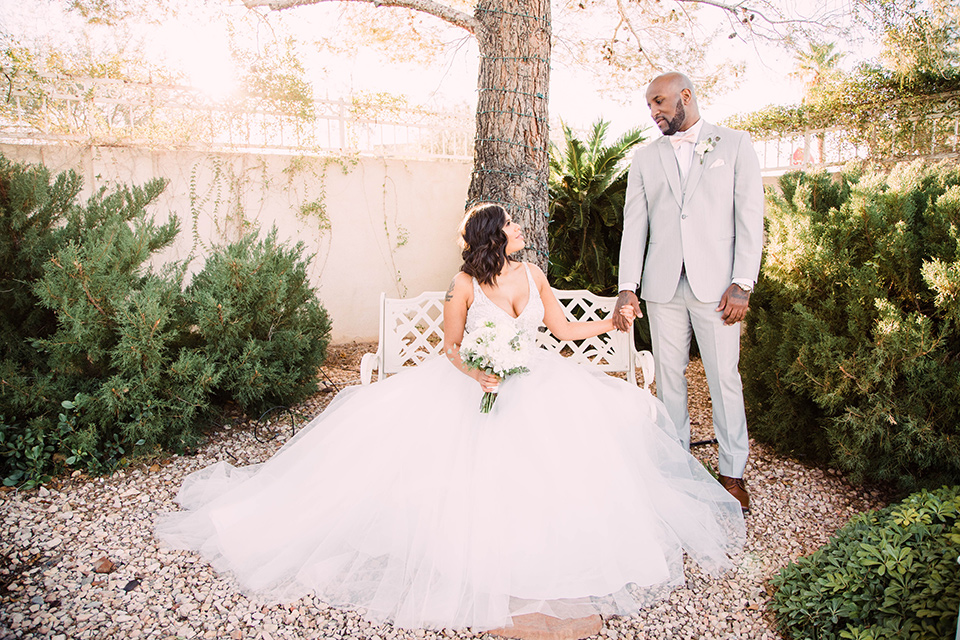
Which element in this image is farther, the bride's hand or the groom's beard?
the groom's beard

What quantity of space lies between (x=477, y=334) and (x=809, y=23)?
5.15 m

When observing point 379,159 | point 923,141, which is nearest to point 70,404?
point 379,159

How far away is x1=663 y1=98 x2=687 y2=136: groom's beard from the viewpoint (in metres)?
3.01

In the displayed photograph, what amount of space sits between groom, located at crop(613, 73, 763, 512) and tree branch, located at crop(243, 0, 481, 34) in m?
1.89

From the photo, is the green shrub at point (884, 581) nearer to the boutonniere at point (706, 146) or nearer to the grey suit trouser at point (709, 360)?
the grey suit trouser at point (709, 360)

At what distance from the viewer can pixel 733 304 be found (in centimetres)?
294

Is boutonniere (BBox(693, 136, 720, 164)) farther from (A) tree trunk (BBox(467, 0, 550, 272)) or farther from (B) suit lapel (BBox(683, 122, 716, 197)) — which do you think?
(A) tree trunk (BBox(467, 0, 550, 272))

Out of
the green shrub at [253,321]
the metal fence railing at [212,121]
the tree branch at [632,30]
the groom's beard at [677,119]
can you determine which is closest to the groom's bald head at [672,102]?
the groom's beard at [677,119]

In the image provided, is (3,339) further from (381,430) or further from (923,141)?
(923,141)

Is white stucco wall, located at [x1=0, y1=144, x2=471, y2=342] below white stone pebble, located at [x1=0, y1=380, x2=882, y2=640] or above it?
above

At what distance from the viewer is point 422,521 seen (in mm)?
2375

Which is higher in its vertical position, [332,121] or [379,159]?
[332,121]

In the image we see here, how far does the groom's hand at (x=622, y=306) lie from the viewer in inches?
123

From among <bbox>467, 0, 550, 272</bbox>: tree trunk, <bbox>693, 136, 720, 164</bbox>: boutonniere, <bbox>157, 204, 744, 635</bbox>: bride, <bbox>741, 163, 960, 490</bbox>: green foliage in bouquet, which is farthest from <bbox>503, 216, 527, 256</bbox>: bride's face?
<bbox>741, 163, 960, 490</bbox>: green foliage in bouquet
